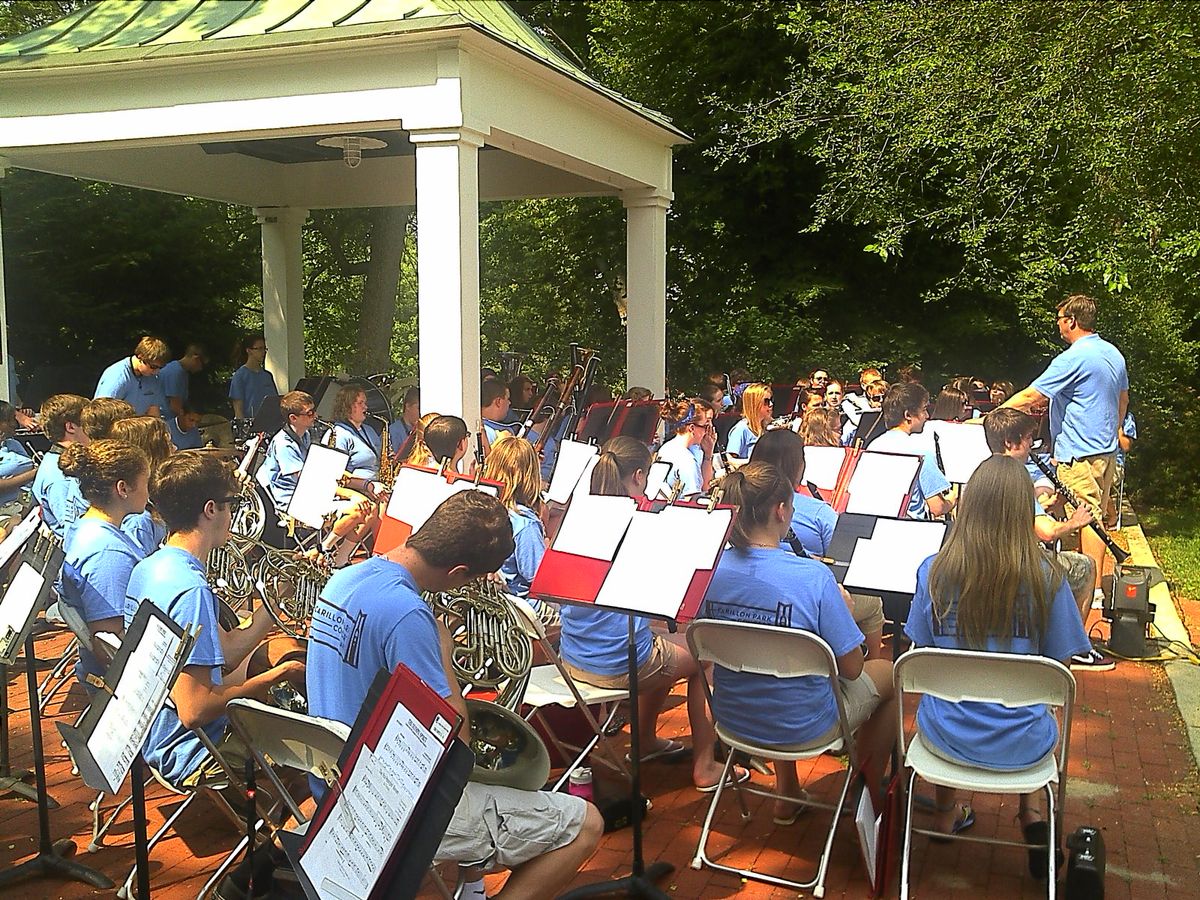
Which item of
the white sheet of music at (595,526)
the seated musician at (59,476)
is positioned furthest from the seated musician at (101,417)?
the white sheet of music at (595,526)

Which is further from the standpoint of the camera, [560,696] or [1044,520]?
[1044,520]

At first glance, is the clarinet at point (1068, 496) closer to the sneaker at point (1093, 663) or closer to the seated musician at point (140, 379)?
the sneaker at point (1093, 663)

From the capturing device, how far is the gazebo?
8.09 meters

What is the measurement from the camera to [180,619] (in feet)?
11.2

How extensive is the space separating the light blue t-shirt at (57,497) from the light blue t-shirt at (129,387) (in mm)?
3510

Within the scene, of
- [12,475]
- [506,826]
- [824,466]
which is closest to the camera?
[506,826]

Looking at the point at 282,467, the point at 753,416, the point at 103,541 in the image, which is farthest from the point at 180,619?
the point at 753,416

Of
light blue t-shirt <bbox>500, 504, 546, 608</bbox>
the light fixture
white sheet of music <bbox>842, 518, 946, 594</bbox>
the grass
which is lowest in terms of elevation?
the grass

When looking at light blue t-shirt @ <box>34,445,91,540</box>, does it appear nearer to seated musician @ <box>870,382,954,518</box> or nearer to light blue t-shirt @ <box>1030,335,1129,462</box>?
seated musician @ <box>870,382,954,518</box>

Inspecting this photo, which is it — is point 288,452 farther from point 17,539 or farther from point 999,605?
point 999,605

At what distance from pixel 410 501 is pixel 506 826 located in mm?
2096

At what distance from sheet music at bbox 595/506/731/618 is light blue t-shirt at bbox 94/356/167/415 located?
725 cm

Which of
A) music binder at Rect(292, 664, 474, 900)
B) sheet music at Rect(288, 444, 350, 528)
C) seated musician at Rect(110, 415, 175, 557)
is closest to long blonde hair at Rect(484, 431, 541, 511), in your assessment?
sheet music at Rect(288, 444, 350, 528)

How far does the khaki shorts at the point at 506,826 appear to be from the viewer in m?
3.07
